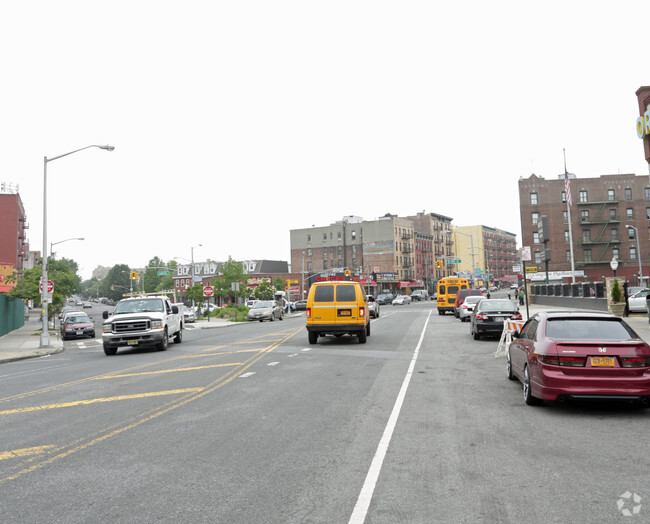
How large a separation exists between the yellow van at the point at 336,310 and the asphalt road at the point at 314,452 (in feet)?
24.4

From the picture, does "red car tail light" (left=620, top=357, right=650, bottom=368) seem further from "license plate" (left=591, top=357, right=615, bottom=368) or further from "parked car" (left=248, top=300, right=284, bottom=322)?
"parked car" (left=248, top=300, right=284, bottom=322)

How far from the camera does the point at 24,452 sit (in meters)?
6.29

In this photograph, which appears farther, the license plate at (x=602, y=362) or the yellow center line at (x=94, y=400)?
the yellow center line at (x=94, y=400)

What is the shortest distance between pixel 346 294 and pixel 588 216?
243 ft

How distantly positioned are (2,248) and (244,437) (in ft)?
203

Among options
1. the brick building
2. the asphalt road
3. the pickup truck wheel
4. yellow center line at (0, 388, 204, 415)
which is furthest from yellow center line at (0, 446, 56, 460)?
the brick building

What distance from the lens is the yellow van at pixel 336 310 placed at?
19306 mm

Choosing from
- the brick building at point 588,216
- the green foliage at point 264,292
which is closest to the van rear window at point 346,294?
the green foliage at point 264,292

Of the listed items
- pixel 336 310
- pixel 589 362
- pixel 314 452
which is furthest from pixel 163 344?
pixel 589 362

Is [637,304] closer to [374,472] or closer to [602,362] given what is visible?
[602,362]

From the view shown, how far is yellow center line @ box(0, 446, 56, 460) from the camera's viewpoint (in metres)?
6.15

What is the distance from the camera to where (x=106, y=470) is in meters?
5.55

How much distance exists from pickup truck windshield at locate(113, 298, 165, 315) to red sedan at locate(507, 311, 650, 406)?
608 inches

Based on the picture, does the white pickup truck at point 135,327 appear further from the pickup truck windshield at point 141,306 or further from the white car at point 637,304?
the white car at point 637,304
